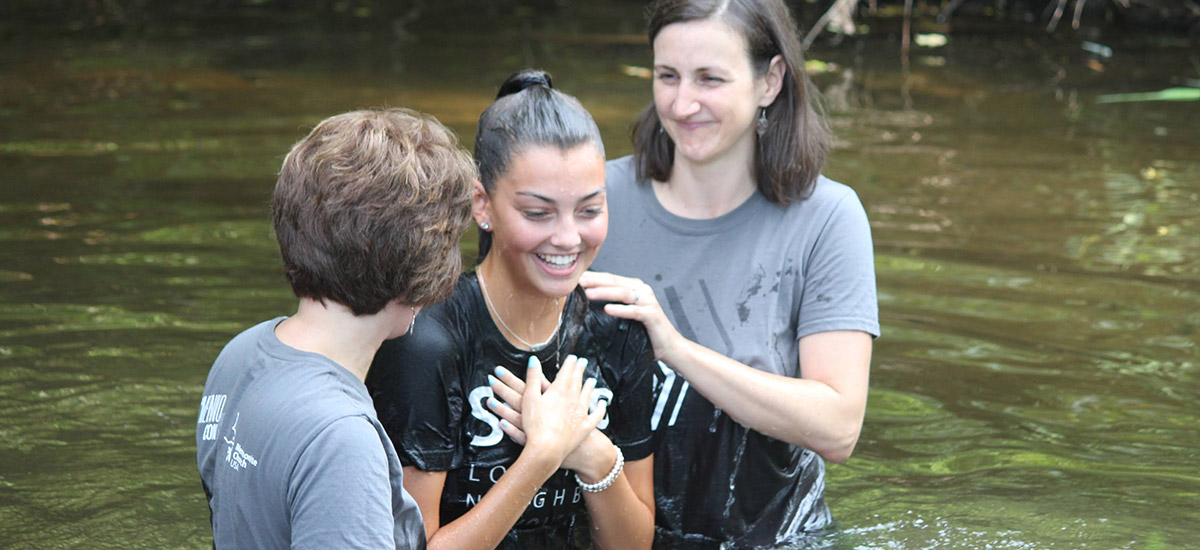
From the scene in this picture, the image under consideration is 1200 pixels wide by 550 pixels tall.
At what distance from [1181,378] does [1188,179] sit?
311 cm

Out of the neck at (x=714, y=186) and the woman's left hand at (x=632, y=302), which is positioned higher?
the neck at (x=714, y=186)

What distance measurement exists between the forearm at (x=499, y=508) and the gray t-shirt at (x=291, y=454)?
14.1 inches

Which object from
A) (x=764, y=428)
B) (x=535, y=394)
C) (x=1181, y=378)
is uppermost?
(x=535, y=394)

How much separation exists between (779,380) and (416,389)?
980 millimetres

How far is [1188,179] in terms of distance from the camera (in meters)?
7.41

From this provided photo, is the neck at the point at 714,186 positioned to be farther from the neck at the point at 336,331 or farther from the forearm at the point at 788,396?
the neck at the point at 336,331

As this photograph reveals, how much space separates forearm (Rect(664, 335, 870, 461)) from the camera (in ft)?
9.90

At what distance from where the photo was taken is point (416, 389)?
8.60ft

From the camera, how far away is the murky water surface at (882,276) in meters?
3.91

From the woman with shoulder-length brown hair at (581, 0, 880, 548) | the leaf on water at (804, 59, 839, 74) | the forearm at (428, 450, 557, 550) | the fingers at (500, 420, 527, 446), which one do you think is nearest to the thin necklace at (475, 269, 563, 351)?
the fingers at (500, 420, 527, 446)

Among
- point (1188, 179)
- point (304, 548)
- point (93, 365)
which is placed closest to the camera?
point (304, 548)

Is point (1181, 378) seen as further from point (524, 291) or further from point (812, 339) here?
point (524, 291)

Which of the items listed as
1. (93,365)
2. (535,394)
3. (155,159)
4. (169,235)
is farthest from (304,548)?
(155,159)

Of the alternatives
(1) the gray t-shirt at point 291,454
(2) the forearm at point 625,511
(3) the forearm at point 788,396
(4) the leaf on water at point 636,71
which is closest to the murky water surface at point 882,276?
(4) the leaf on water at point 636,71
